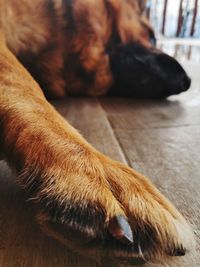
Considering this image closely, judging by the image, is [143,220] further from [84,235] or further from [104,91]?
[104,91]

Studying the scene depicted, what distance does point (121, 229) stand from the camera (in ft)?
1.11

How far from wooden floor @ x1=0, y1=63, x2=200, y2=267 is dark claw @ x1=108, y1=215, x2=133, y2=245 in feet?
0.17

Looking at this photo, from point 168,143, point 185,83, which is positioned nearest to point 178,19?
point 185,83

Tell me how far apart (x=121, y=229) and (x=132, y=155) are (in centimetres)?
32

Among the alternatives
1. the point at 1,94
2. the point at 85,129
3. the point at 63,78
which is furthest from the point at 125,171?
the point at 63,78

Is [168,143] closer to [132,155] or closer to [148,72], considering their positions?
[132,155]

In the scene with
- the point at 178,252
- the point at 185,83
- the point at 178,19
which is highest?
the point at 178,252

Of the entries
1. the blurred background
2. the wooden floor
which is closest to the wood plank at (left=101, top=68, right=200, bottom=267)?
the wooden floor

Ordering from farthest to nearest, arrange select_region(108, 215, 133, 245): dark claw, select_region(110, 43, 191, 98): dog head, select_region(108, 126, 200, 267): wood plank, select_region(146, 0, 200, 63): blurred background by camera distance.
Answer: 1. select_region(146, 0, 200, 63): blurred background
2. select_region(110, 43, 191, 98): dog head
3. select_region(108, 126, 200, 267): wood plank
4. select_region(108, 215, 133, 245): dark claw

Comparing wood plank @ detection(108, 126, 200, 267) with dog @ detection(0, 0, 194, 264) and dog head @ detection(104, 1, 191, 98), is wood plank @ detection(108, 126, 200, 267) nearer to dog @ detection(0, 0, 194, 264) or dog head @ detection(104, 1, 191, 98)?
dog @ detection(0, 0, 194, 264)

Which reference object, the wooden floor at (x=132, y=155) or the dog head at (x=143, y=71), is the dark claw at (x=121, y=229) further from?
the dog head at (x=143, y=71)

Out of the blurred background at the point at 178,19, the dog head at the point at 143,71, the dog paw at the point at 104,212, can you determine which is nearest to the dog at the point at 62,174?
the dog paw at the point at 104,212

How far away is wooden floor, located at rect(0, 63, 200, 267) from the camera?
0.39 metres

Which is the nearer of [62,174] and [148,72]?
[62,174]
